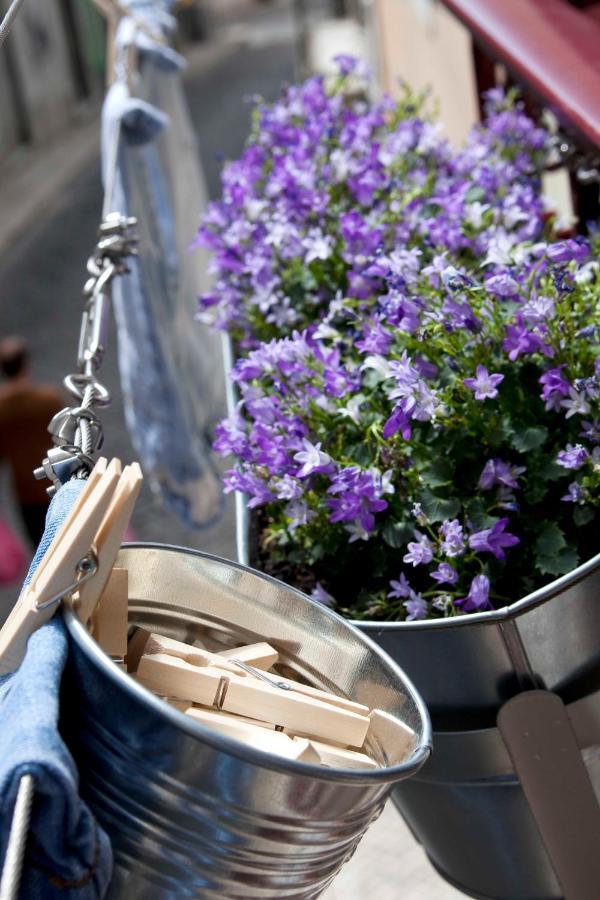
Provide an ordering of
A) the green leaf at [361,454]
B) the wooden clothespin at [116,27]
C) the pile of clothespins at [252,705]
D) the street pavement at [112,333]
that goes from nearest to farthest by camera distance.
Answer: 1. the pile of clothespins at [252,705]
2. the green leaf at [361,454]
3. the street pavement at [112,333]
4. the wooden clothespin at [116,27]

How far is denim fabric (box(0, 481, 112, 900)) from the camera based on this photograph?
2.21ft

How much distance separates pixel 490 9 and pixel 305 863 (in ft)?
4.83

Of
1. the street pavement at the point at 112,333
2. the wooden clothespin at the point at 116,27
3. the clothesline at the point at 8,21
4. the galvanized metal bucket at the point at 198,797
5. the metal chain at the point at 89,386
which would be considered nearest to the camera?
the galvanized metal bucket at the point at 198,797

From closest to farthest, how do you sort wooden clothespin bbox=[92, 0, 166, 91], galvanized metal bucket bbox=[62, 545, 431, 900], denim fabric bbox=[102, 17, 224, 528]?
galvanized metal bucket bbox=[62, 545, 431, 900] < wooden clothespin bbox=[92, 0, 166, 91] < denim fabric bbox=[102, 17, 224, 528]

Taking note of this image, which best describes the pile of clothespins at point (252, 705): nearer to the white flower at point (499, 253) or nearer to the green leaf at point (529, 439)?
the green leaf at point (529, 439)

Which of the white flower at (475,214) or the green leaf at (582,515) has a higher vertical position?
the white flower at (475,214)

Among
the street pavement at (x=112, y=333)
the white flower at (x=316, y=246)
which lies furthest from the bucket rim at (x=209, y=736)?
the street pavement at (x=112, y=333)

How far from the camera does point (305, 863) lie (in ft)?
2.79

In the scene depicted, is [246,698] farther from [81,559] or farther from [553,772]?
[553,772]

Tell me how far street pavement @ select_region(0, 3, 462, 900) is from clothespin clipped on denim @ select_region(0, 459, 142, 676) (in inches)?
47.5

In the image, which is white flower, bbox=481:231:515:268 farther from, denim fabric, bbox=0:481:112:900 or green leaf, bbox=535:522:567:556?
denim fabric, bbox=0:481:112:900

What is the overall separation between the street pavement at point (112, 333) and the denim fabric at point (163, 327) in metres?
0.28

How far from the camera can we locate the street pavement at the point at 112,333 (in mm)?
1988

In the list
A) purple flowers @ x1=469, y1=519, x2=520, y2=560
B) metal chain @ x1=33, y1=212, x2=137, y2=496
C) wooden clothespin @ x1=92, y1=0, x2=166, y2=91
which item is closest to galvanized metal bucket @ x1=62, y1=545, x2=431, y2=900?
metal chain @ x1=33, y1=212, x2=137, y2=496
